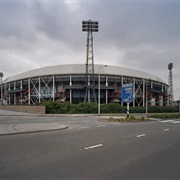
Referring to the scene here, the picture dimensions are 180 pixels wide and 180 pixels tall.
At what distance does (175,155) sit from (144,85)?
57.4m

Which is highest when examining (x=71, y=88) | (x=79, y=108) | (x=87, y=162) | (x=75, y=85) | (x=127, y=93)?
(x=75, y=85)

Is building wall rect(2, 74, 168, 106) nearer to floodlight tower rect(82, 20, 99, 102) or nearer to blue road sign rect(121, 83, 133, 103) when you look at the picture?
floodlight tower rect(82, 20, 99, 102)

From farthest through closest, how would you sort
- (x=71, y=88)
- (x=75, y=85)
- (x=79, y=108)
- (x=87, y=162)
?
1. (x=75, y=85)
2. (x=71, y=88)
3. (x=79, y=108)
4. (x=87, y=162)

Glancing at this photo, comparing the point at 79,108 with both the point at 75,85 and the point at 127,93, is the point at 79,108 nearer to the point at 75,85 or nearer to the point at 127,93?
the point at 75,85

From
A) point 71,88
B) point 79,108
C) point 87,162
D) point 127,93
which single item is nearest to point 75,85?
point 71,88

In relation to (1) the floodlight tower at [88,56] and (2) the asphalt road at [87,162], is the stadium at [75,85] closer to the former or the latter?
(1) the floodlight tower at [88,56]

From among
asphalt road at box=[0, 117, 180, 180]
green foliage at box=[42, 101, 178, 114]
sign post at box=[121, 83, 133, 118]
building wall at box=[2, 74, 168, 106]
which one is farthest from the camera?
building wall at box=[2, 74, 168, 106]

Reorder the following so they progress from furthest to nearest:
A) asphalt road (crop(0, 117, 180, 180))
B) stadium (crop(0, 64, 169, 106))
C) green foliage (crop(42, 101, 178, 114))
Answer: stadium (crop(0, 64, 169, 106))
green foliage (crop(42, 101, 178, 114))
asphalt road (crop(0, 117, 180, 180))

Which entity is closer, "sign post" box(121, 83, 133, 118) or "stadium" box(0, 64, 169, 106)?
"sign post" box(121, 83, 133, 118)

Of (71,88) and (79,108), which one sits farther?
(71,88)

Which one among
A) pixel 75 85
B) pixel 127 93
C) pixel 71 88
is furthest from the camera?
pixel 75 85

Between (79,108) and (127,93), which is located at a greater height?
(127,93)

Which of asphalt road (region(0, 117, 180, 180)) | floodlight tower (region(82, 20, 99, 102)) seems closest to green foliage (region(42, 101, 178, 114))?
floodlight tower (region(82, 20, 99, 102))

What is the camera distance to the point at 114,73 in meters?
58.4
